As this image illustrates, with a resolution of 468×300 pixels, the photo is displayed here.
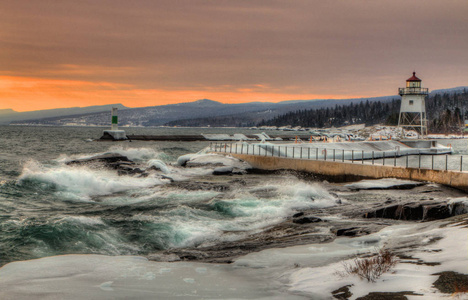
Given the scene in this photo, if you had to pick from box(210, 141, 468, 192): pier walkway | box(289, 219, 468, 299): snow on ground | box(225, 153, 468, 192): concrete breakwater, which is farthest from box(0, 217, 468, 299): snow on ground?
box(210, 141, 468, 192): pier walkway

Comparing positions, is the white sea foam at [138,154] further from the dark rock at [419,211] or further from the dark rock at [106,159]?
the dark rock at [419,211]

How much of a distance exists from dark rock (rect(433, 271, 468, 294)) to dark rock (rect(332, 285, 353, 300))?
1274 mm

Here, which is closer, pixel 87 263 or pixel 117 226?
pixel 87 263

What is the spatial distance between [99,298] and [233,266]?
3048mm

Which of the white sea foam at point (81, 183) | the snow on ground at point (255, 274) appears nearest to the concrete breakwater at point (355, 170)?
the white sea foam at point (81, 183)

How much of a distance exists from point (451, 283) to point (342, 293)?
62.7 inches

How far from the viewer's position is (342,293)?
6992 mm

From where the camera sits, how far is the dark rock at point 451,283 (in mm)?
6445

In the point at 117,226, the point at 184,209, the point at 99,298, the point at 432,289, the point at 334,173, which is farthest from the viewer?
the point at 334,173

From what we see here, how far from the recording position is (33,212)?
56.8 feet

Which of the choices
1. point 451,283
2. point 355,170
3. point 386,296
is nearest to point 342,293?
point 386,296

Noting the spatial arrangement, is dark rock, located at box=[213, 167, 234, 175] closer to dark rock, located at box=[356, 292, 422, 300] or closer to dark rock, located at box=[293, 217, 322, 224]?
dark rock, located at box=[293, 217, 322, 224]

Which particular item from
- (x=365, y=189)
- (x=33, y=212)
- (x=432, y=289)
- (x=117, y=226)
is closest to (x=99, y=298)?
(x=432, y=289)

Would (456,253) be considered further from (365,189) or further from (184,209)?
(365,189)
